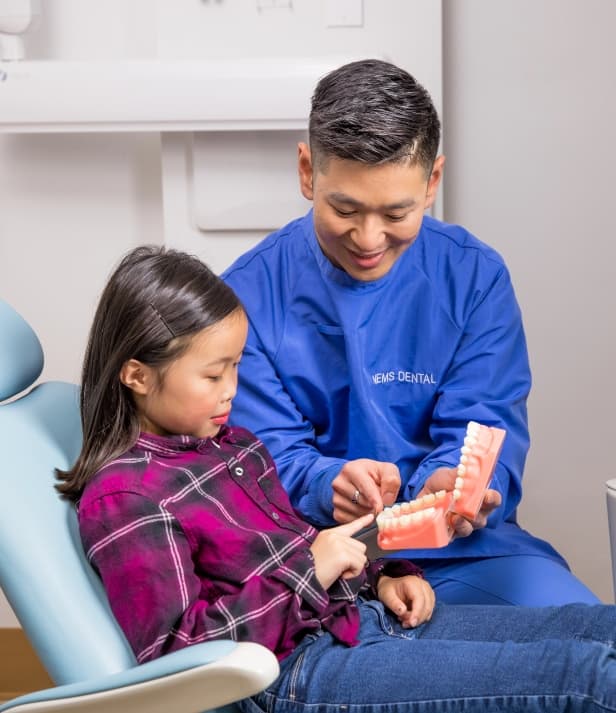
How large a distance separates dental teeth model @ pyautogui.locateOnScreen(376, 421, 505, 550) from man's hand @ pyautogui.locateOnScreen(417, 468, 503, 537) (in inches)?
1.4

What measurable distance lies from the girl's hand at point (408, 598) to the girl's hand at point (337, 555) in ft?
0.38

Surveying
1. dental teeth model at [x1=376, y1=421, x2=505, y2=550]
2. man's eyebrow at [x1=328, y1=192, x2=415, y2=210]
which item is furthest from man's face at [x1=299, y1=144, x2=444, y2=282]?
dental teeth model at [x1=376, y1=421, x2=505, y2=550]

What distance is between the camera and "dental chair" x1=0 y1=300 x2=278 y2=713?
106 centimetres

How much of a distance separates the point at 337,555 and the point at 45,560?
32cm

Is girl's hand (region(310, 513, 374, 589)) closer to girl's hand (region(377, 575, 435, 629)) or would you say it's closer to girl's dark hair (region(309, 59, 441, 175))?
girl's hand (region(377, 575, 435, 629))

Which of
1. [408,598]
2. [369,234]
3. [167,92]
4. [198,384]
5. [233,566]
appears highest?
[167,92]

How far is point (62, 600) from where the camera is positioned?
1.23 meters

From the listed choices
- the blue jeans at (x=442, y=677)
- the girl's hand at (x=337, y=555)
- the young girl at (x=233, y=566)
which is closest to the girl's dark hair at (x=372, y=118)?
the young girl at (x=233, y=566)

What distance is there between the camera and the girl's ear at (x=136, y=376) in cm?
136

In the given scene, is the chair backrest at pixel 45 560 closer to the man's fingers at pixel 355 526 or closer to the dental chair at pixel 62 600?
the dental chair at pixel 62 600

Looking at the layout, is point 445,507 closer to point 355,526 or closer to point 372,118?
point 355,526

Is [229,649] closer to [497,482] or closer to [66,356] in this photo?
[497,482]

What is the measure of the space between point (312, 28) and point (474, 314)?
71cm

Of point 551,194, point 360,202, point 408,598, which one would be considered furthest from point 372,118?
point 551,194
